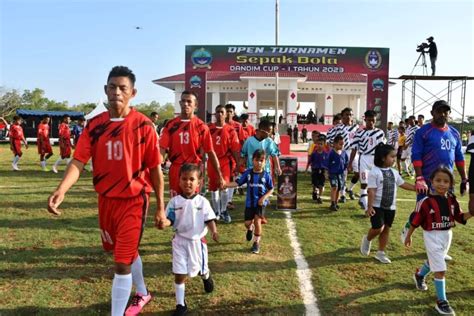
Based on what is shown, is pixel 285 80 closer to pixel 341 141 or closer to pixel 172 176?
pixel 341 141

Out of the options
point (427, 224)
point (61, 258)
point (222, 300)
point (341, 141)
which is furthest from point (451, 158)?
point (61, 258)

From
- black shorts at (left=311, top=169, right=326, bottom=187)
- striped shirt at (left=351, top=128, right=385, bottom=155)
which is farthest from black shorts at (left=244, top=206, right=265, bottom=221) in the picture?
black shorts at (left=311, top=169, right=326, bottom=187)

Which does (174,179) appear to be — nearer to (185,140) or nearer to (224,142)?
(185,140)

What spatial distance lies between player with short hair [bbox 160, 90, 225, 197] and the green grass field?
1.24 meters

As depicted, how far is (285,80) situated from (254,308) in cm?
3018

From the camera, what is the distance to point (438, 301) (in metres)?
4.05

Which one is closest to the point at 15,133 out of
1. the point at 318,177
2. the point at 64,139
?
the point at 64,139

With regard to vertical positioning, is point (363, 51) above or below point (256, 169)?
above

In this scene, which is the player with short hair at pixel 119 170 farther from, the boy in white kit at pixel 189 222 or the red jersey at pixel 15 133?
the red jersey at pixel 15 133

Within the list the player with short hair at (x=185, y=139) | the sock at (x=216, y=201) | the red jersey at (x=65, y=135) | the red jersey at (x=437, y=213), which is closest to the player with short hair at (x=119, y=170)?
the player with short hair at (x=185, y=139)

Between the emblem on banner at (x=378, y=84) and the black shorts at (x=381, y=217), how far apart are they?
12.2m

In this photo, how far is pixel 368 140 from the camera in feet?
27.6

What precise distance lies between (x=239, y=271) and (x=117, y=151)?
94.9 inches

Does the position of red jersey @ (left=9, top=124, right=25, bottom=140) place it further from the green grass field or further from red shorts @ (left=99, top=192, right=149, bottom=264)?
red shorts @ (left=99, top=192, right=149, bottom=264)
